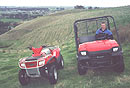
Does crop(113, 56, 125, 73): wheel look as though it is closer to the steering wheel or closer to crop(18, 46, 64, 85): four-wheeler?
the steering wheel

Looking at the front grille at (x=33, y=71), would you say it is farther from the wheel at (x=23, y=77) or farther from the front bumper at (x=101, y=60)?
the front bumper at (x=101, y=60)

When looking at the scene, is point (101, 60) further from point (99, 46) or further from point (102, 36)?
point (102, 36)

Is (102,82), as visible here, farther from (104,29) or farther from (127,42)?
(127,42)

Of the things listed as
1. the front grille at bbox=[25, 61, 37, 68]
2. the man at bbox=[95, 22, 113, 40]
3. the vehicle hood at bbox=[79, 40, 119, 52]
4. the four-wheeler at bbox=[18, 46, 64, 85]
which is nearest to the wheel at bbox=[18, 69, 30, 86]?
the four-wheeler at bbox=[18, 46, 64, 85]

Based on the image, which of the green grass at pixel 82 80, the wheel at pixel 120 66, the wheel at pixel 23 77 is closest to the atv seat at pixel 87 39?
the green grass at pixel 82 80

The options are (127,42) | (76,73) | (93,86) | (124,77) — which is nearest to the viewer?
(93,86)

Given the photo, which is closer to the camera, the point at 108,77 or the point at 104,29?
the point at 108,77

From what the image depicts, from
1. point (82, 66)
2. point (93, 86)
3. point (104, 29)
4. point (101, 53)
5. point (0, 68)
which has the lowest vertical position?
point (0, 68)

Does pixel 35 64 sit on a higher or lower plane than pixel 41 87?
higher

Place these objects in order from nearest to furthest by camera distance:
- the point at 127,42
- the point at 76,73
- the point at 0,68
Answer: the point at 76,73 < the point at 0,68 < the point at 127,42

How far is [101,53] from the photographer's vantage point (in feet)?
18.9

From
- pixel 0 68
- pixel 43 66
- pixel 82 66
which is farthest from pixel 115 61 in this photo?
pixel 0 68

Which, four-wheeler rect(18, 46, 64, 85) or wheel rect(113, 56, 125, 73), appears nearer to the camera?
four-wheeler rect(18, 46, 64, 85)

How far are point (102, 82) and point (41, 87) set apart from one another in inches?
79.7
